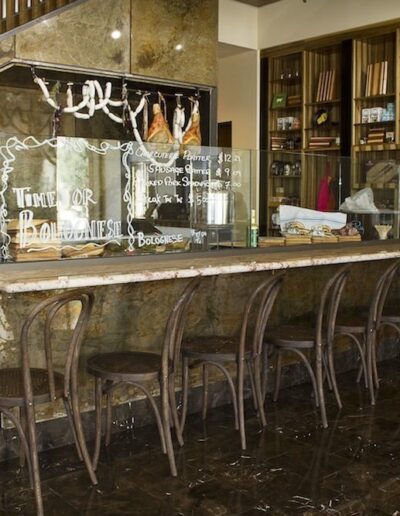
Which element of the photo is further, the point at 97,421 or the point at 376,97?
the point at 376,97

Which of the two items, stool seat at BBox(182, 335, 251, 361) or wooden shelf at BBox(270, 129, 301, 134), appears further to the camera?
wooden shelf at BBox(270, 129, 301, 134)

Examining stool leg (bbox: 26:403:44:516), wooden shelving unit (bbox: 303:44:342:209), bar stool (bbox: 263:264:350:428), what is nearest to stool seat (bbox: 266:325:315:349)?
bar stool (bbox: 263:264:350:428)

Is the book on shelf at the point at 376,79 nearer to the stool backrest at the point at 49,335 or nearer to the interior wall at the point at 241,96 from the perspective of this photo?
the interior wall at the point at 241,96

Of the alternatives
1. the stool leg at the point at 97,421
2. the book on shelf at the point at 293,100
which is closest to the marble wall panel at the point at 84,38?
the stool leg at the point at 97,421

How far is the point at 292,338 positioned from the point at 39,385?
1.57 m

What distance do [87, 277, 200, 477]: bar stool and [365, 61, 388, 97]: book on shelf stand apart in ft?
15.6

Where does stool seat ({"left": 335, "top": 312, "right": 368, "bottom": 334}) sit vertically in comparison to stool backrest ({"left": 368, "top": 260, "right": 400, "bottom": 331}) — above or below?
below

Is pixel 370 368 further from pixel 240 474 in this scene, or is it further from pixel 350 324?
pixel 240 474

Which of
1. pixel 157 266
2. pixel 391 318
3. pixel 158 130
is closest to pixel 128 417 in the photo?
Result: pixel 157 266

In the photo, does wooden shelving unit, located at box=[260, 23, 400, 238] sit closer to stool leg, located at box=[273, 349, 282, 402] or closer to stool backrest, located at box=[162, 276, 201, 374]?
stool leg, located at box=[273, 349, 282, 402]

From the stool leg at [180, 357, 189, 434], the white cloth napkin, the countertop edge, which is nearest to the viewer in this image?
the countertop edge

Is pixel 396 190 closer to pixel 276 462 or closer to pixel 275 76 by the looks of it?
pixel 276 462

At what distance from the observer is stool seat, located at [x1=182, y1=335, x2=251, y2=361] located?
3543mm

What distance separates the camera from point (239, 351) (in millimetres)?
3555
